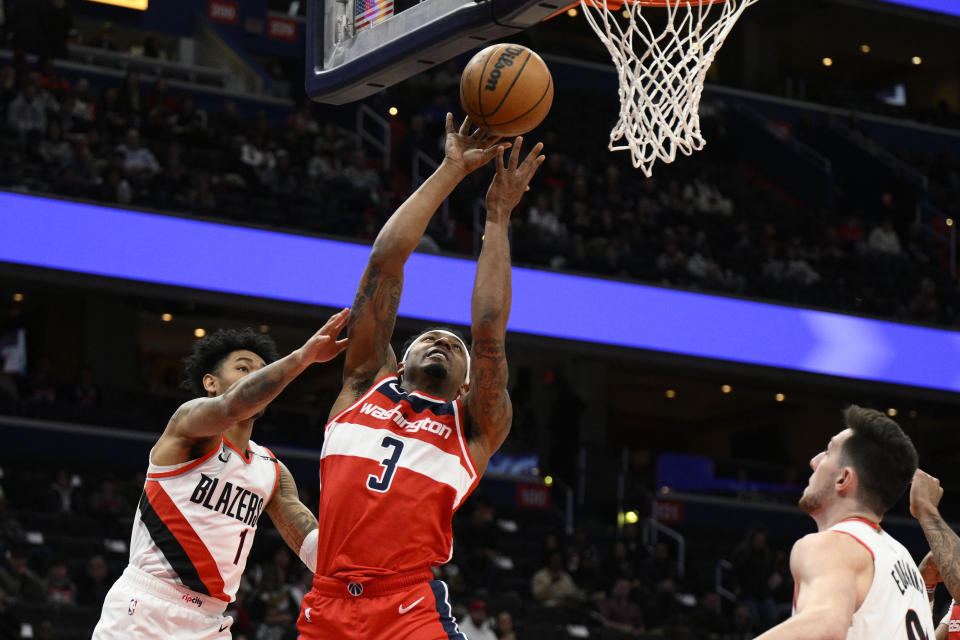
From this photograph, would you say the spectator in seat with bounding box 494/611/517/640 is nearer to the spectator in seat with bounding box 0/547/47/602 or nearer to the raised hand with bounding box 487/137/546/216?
the spectator in seat with bounding box 0/547/47/602

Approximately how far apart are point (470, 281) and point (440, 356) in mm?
10042

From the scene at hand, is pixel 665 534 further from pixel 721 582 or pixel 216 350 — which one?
pixel 216 350

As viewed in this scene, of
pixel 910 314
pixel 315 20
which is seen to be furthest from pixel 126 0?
pixel 315 20

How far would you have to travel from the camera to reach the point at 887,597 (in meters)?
3.45

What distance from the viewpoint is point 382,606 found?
13.7 feet

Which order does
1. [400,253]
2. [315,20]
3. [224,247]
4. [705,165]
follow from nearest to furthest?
[400,253] → [315,20] → [224,247] → [705,165]

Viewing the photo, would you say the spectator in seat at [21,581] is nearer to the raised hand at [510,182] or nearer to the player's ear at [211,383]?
the player's ear at [211,383]

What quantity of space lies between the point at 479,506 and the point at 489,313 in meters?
10.3

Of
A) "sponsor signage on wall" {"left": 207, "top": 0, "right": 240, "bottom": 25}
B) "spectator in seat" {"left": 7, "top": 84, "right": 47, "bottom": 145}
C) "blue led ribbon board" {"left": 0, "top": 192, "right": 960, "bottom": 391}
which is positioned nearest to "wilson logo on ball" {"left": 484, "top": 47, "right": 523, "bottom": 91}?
"blue led ribbon board" {"left": 0, "top": 192, "right": 960, "bottom": 391}

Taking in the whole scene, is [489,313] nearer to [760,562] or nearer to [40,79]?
[760,562]

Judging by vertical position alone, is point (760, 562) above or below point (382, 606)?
below

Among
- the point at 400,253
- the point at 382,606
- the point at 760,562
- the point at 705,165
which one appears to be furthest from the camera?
the point at 705,165

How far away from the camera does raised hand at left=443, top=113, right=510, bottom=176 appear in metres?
4.72

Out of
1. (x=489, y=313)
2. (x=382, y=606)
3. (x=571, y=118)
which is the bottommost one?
(x=382, y=606)
